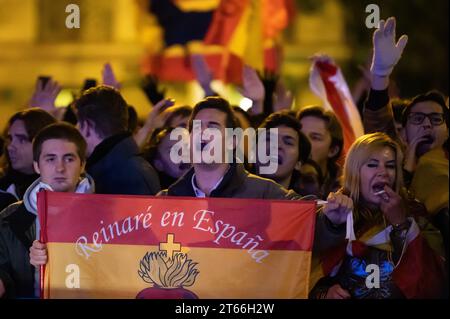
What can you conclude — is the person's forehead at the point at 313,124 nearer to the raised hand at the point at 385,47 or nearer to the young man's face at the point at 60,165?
the raised hand at the point at 385,47

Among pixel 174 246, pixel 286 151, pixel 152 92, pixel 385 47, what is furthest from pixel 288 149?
pixel 152 92

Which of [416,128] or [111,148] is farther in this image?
[416,128]

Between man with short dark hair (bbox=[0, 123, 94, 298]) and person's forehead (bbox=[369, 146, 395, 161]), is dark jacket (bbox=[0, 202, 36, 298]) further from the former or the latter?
person's forehead (bbox=[369, 146, 395, 161])

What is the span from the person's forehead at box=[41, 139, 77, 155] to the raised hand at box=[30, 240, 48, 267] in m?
0.63

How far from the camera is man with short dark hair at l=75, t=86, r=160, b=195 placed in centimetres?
827

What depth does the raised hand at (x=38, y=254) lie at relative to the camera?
707cm

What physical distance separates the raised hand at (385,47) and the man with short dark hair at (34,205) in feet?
6.21

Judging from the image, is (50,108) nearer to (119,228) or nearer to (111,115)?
(111,115)

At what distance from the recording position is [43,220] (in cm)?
712

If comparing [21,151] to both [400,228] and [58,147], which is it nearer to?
[58,147]

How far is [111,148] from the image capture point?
27.2 feet

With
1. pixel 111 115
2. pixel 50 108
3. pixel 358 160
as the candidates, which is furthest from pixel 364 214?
pixel 50 108

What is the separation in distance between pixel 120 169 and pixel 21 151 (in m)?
0.82

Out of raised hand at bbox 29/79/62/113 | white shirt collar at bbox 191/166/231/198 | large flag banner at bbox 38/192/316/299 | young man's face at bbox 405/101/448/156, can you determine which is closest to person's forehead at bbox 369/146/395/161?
large flag banner at bbox 38/192/316/299
